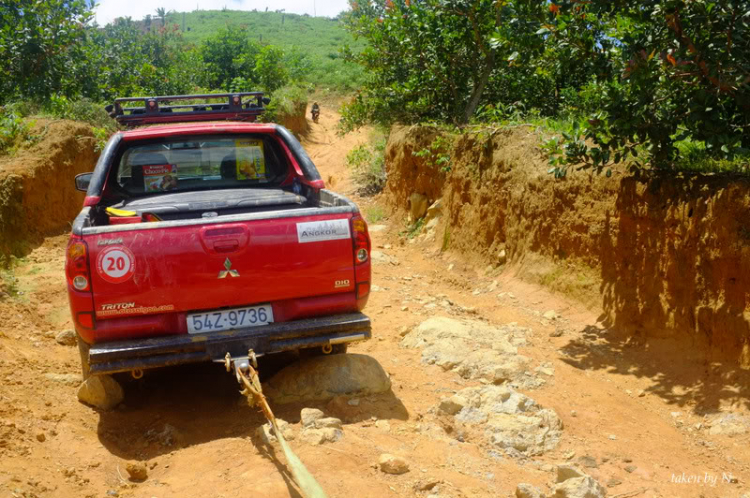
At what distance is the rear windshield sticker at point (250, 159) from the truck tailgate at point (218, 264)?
1.66 m

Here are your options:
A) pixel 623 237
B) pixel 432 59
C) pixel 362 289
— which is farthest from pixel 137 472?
pixel 432 59

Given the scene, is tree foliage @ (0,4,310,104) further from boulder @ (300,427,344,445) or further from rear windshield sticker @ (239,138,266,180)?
boulder @ (300,427,344,445)

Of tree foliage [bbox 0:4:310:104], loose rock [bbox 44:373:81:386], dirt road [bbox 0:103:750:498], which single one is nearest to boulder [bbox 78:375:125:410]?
dirt road [bbox 0:103:750:498]

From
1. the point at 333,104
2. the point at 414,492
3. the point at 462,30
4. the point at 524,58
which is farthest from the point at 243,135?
the point at 333,104

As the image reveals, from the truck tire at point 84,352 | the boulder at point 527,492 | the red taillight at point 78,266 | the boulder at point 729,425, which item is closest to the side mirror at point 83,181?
the truck tire at point 84,352

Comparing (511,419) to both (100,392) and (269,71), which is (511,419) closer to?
(100,392)

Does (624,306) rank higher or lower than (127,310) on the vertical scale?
lower

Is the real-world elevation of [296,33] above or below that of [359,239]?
above

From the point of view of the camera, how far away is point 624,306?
5.78 m

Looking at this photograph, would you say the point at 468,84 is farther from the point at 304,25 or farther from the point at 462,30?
the point at 304,25

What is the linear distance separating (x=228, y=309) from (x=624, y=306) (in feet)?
11.2

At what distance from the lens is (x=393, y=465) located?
3.41 m

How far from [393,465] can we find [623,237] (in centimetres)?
342

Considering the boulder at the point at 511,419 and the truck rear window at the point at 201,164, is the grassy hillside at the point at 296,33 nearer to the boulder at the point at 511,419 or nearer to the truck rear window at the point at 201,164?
the truck rear window at the point at 201,164
